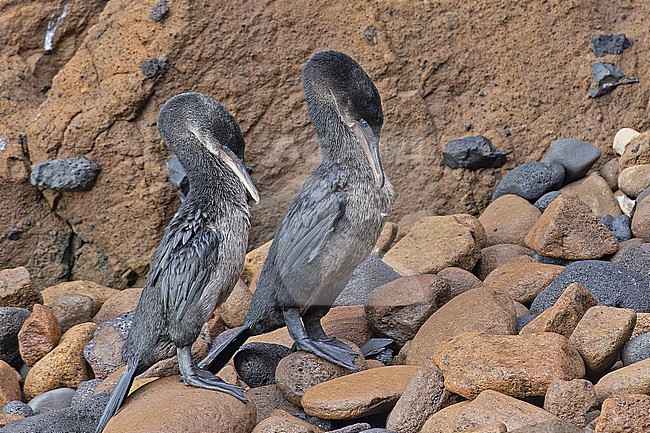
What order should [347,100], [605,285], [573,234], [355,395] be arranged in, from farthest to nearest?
[573,234], [605,285], [347,100], [355,395]

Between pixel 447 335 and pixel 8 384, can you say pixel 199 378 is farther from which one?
pixel 8 384

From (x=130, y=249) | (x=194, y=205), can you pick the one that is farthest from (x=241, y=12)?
(x=194, y=205)

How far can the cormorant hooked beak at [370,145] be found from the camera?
130 inches

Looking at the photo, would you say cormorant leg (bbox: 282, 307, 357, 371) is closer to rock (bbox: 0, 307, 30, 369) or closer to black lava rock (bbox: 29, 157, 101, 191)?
rock (bbox: 0, 307, 30, 369)

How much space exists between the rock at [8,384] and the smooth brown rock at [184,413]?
44.0 inches

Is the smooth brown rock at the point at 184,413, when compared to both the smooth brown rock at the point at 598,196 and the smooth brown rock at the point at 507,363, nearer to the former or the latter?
the smooth brown rock at the point at 507,363

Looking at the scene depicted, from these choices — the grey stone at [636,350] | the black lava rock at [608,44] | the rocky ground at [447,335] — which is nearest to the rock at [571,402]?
the rocky ground at [447,335]

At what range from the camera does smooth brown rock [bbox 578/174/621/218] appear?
4984 mm

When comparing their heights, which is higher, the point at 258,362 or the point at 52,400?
the point at 258,362

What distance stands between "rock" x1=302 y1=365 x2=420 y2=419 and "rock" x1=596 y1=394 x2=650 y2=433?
2.31ft

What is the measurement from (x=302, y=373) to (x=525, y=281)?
1266 millimetres

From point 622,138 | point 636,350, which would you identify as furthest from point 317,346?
point 622,138

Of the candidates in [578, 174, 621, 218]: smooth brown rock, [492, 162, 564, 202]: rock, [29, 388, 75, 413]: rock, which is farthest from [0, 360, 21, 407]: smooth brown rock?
[578, 174, 621, 218]: smooth brown rock

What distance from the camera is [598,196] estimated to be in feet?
16.5
